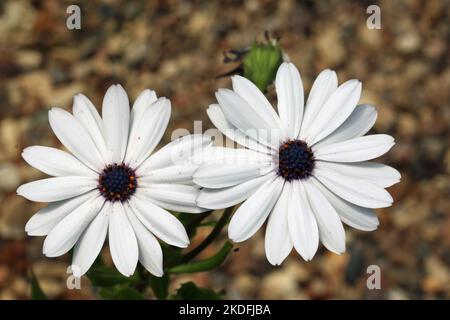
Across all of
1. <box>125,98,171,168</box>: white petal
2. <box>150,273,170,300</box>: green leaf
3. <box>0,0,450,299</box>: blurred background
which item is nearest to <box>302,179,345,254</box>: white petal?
<box>125,98,171,168</box>: white petal

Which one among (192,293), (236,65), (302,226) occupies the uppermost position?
(236,65)

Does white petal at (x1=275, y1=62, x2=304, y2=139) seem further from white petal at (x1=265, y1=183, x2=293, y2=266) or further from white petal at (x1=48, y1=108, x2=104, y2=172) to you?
white petal at (x1=48, y1=108, x2=104, y2=172)

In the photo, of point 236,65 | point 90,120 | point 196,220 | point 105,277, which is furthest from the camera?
point 236,65

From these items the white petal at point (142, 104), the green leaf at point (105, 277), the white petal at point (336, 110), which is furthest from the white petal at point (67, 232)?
the white petal at point (336, 110)

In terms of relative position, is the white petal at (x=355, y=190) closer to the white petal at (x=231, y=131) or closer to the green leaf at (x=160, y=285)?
the white petal at (x=231, y=131)

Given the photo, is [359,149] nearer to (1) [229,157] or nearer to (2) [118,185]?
(1) [229,157]

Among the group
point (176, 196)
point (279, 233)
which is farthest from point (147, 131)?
point (279, 233)
